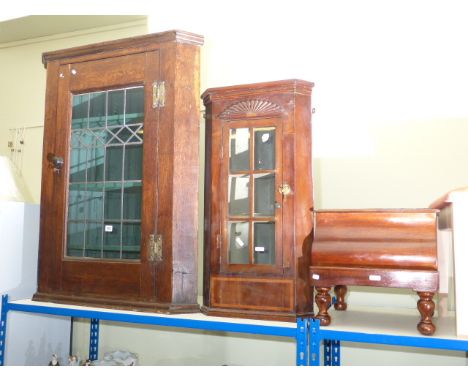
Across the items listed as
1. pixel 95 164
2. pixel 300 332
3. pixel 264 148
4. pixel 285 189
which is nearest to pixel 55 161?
pixel 95 164

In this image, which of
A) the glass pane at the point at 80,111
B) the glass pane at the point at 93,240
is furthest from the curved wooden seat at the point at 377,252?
the glass pane at the point at 80,111

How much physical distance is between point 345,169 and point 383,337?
42.4 inches

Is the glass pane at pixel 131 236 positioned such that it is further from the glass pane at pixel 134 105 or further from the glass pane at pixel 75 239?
the glass pane at pixel 134 105

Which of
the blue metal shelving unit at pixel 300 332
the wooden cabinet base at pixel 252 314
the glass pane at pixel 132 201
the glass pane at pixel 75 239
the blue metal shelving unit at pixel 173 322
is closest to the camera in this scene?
the blue metal shelving unit at pixel 300 332

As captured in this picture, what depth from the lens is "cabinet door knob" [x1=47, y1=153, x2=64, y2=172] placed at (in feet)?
7.72

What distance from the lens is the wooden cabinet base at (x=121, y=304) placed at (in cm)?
205

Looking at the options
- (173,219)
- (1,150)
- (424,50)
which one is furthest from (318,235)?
(1,150)

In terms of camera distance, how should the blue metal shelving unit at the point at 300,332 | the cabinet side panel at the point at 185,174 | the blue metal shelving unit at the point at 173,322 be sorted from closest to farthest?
1. the blue metal shelving unit at the point at 300,332
2. the blue metal shelving unit at the point at 173,322
3. the cabinet side panel at the point at 185,174

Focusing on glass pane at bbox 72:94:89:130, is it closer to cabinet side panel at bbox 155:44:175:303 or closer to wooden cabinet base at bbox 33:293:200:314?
cabinet side panel at bbox 155:44:175:303

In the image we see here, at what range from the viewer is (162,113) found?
7.06ft

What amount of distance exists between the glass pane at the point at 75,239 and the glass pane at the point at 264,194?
Answer: 945 mm

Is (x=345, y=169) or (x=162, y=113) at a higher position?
(x=162, y=113)

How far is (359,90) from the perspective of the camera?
251cm

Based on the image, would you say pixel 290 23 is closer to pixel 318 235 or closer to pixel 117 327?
pixel 318 235
